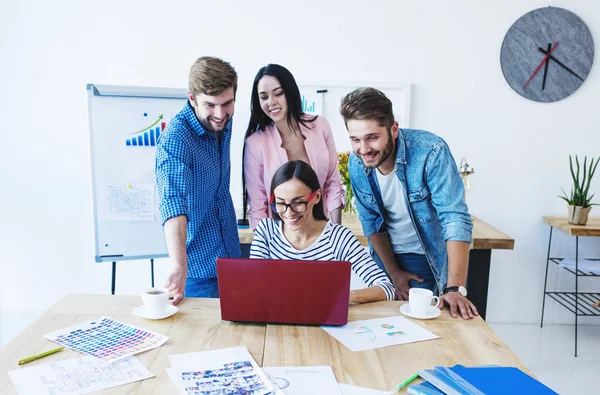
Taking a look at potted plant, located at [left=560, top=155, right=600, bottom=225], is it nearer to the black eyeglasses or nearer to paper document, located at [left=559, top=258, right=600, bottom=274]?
paper document, located at [left=559, top=258, right=600, bottom=274]

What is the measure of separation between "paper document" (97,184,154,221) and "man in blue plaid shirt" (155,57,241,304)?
88 cm

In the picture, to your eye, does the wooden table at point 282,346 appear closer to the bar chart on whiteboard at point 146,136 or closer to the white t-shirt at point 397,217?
the white t-shirt at point 397,217

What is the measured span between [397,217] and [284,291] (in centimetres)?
78

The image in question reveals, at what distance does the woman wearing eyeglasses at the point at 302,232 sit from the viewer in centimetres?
157

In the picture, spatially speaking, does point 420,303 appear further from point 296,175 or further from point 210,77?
point 210,77

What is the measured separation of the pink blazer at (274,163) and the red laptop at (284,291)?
0.73 metres

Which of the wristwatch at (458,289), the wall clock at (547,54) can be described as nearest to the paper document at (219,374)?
the wristwatch at (458,289)

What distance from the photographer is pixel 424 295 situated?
1269 mm

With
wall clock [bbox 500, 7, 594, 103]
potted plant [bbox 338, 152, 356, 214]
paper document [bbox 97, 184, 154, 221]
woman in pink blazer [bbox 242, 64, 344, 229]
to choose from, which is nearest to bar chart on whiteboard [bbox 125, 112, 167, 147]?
paper document [bbox 97, 184, 154, 221]

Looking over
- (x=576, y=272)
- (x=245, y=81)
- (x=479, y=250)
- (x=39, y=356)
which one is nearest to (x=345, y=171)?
(x=479, y=250)

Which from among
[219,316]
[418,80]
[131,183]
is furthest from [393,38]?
[219,316]

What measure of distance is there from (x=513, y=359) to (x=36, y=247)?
9.91 feet

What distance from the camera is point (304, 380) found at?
36.9 inches

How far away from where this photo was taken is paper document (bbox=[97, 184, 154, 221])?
2588mm
